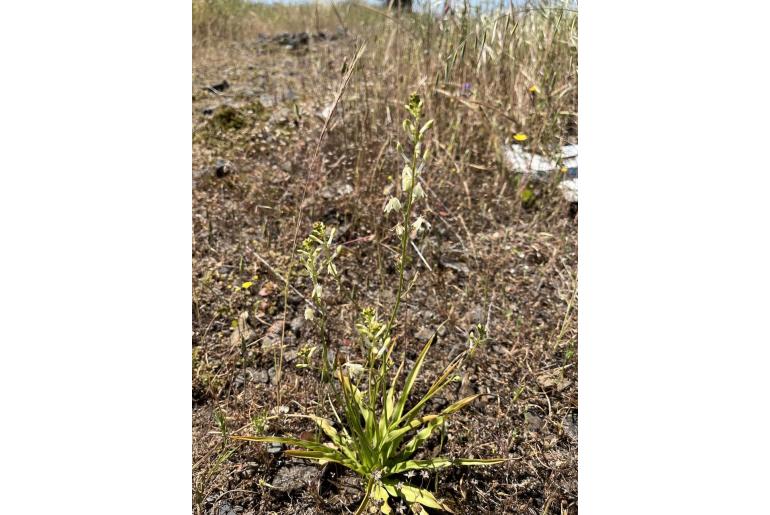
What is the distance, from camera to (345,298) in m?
2.06

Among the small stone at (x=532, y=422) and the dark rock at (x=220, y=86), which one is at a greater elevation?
the dark rock at (x=220, y=86)

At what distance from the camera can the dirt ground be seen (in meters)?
1.53

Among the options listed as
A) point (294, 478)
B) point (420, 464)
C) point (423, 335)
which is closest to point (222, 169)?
point (423, 335)

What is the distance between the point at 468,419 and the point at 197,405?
88 centimetres

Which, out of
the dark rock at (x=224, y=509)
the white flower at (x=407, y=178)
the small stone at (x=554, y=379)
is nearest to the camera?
the white flower at (x=407, y=178)

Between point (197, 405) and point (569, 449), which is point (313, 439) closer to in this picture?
point (197, 405)

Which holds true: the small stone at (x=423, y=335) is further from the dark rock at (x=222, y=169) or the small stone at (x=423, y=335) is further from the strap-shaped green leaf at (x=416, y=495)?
the dark rock at (x=222, y=169)

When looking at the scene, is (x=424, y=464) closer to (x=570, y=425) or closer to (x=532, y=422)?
(x=532, y=422)

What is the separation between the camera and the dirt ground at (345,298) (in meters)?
1.53

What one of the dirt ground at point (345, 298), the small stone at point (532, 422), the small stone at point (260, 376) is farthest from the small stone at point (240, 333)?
the small stone at point (532, 422)

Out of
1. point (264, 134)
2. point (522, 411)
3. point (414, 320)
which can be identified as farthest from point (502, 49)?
point (522, 411)

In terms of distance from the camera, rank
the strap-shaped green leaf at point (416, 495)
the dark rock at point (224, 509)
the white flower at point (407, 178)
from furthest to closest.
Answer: the dark rock at point (224, 509)
the strap-shaped green leaf at point (416, 495)
the white flower at point (407, 178)

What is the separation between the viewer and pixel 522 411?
5.57 feet

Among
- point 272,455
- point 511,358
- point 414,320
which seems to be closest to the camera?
point 272,455
